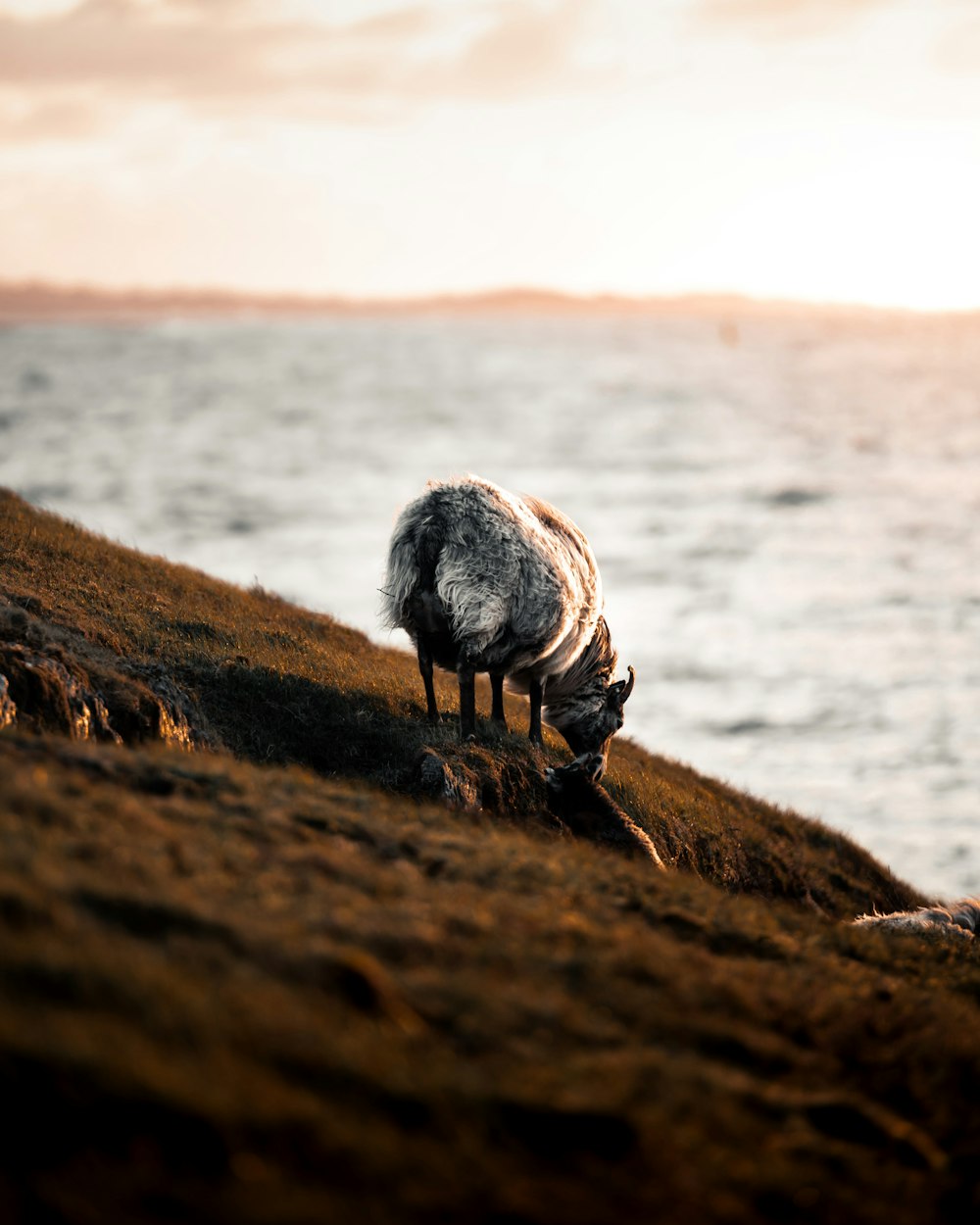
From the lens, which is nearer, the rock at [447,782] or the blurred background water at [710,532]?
the rock at [447,782]

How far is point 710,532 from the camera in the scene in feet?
297

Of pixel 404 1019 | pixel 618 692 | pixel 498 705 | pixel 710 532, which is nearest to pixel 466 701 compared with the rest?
pixel 498 705

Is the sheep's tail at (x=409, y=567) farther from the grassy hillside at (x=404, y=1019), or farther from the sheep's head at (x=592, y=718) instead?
the sheep's head at (x=592, y=718)

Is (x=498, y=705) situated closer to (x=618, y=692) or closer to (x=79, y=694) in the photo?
(x=618, y=692)

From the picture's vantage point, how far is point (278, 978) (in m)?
6.86

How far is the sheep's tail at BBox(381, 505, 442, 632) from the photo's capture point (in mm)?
15516

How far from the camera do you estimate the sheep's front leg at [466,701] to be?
15.8m

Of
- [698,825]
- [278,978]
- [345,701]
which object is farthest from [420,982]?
[698,825]

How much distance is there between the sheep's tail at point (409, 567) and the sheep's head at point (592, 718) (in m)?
3.60

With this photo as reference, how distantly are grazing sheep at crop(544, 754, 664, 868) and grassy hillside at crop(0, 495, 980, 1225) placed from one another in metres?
2.53

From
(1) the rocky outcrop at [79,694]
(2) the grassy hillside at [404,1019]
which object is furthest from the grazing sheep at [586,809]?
(1) the rocky outcrop at [79,694]

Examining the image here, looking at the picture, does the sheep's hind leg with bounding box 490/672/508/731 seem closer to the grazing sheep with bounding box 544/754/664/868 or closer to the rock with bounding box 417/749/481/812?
the grazing sheep with bounding box 544/754/664/868

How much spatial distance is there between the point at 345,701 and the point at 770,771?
2645cm

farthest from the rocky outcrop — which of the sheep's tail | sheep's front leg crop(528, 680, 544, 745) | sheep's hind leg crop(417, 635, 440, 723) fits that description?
sheep's front leg crop(528, 680, 544, 745)
